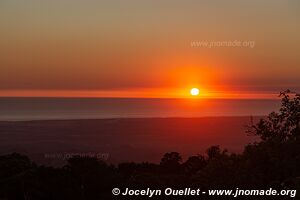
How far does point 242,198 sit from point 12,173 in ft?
37.8

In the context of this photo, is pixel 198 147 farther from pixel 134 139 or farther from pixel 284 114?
pixel 284 114

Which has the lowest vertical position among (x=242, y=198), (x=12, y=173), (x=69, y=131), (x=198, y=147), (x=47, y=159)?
(x=242, y=198)

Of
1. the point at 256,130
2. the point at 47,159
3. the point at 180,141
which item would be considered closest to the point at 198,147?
the point at 180,141

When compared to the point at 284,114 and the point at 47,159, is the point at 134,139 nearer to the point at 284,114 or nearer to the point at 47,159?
the point at 47,159

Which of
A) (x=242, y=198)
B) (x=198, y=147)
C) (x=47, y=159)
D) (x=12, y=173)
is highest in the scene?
(x=198, y=147)

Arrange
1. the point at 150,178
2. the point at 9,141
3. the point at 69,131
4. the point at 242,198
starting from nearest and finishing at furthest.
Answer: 1. the point at 242,198
2. the point at 150,178
3. the point at 9,141
4. the point at 69,131

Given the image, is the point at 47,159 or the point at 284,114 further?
the point at 47,159

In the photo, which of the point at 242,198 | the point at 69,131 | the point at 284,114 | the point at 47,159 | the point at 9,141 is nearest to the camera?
the point at 242,198

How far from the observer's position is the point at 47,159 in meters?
35.8

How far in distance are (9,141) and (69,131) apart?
32.3 ft

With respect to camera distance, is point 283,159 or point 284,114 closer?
point 283,159

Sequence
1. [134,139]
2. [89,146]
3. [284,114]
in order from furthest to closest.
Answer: [134,139], [89,146], [284,114]

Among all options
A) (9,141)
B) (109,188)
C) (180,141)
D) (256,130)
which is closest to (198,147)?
(180,141)

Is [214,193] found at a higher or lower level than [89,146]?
lower
